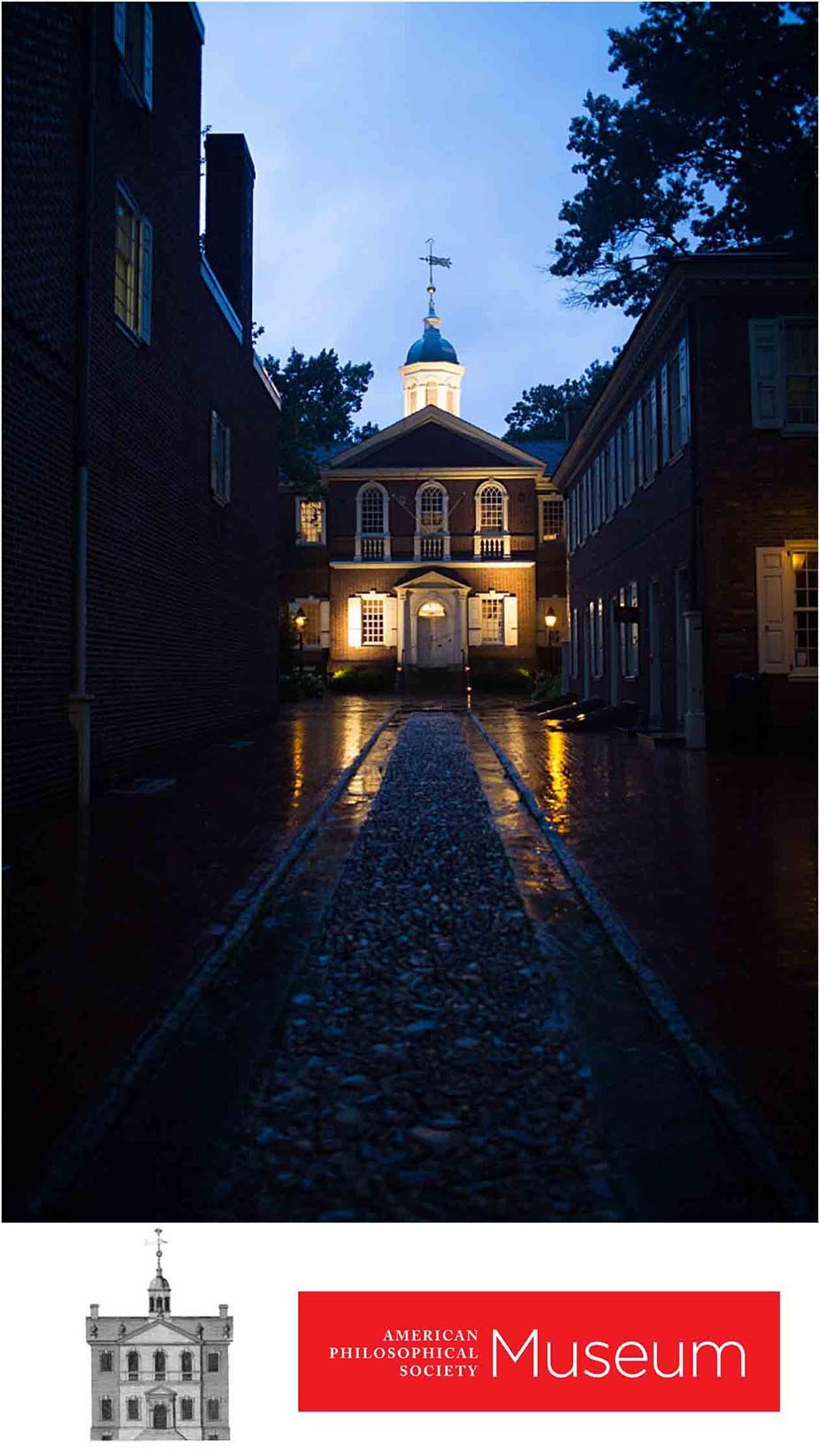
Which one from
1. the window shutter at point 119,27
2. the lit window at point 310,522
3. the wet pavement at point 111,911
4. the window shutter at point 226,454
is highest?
the lit window at point 310,522

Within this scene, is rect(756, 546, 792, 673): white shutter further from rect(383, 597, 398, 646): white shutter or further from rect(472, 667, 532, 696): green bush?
rect(383, 597, 398, 646): white shutter

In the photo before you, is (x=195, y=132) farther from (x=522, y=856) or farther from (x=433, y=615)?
(x=433, y=615)

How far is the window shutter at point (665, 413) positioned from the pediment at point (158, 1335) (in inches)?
671

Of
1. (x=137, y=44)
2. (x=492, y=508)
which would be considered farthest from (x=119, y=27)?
(x=492, y=508)

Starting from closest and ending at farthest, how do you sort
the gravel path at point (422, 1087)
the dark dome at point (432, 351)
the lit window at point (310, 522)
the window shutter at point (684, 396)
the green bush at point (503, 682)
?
the gravel path at point (422, 1087), the window shutter at point (684, 396), the green bush at point (503, 682), the lit window at point (310, 522), the dark dome at point (432, 351)

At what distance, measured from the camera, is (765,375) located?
1580cm

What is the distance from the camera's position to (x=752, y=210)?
2642 cm

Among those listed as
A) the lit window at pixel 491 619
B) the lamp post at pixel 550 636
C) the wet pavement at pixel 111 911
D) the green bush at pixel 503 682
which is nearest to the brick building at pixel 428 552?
the lit window at pixel 491 619

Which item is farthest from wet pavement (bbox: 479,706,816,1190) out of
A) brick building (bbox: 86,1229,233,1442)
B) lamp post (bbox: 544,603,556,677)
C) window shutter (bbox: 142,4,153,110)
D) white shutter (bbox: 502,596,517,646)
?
white shutter (bbox: 502,596,517,646)

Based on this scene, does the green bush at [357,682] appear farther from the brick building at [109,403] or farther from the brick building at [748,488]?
the brick building at [748,488]

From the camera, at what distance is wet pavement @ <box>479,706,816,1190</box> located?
3514 millimetres

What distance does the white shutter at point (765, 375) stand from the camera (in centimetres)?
1575

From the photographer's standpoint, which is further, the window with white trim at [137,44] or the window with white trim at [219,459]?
the window with white trim at [219,459]

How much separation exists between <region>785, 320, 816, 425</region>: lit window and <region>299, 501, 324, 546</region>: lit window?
29709 mm
